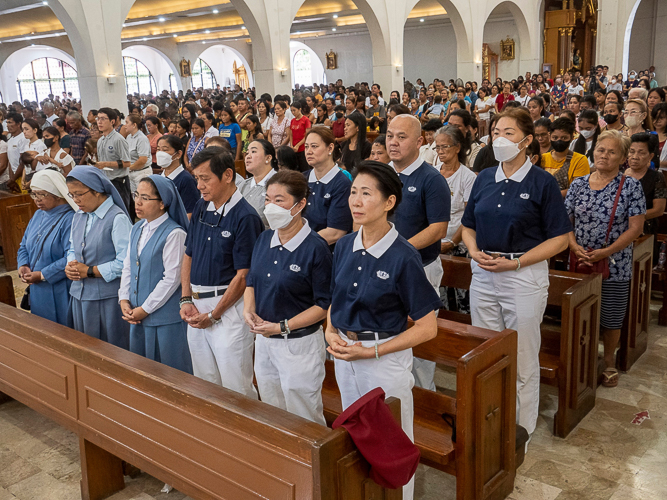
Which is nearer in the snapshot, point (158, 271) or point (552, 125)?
point (158, 271)

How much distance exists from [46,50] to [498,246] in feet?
107

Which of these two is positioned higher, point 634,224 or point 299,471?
point 634,224

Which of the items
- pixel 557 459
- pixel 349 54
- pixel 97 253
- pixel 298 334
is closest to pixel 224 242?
pixel 298 334

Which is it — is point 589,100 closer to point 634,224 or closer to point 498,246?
point 634,224

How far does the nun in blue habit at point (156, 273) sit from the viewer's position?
3328 millimetres

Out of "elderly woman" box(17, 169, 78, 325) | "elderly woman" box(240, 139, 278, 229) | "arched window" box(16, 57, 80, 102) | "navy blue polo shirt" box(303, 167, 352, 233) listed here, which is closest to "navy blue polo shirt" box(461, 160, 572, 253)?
"navy blue polo shirt" box(303, 167, 352, 233)

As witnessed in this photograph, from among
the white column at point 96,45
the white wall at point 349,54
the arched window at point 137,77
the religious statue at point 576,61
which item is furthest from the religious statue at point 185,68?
the white column at point 96,45

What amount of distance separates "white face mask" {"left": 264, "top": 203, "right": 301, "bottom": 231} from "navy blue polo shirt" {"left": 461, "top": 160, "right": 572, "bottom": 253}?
1086mm

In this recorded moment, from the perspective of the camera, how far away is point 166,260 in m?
3.39

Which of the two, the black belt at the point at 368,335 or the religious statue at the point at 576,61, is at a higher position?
the religious statue at the point at 576,61

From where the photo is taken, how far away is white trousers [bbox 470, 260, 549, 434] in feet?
10.5

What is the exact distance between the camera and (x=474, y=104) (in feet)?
48.9

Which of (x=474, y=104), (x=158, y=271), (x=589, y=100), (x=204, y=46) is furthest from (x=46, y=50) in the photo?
(x=158, y=271)

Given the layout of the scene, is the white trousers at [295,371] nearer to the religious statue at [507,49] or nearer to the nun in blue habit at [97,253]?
the nun in blue habit at [97,253]
